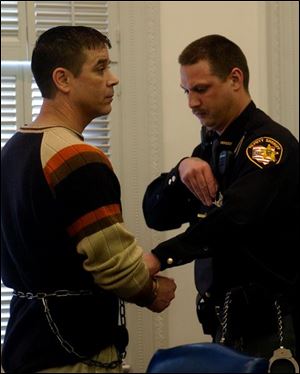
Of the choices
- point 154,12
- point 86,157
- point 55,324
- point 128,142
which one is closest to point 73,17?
point 154,12

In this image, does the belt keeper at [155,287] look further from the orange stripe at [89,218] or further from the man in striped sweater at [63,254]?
the orange stripe at [89,218]

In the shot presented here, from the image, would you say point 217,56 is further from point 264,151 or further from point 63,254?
point 63,254

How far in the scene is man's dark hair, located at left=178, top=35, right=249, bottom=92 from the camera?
2293 millimetres

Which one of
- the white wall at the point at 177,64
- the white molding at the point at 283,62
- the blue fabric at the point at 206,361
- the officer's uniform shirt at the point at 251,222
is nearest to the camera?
the blue fabric at the point at 206,361

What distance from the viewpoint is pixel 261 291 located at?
210cm

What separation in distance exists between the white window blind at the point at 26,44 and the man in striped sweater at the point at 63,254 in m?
0.91

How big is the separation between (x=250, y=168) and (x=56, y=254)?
0.65m

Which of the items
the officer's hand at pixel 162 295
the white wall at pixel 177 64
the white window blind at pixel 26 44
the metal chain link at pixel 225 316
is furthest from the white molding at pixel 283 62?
the officer's hand at pixel 162 295

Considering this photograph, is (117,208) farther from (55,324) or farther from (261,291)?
(261,291)

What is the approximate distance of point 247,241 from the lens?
2084 mm

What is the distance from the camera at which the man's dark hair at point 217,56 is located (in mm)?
2293

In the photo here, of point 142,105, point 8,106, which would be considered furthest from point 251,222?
point 8,106

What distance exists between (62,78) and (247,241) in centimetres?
67

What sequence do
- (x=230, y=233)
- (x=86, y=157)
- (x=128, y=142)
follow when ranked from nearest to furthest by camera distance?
(x=86, y=157), (x=230, y=233), (x=128, y=142)
